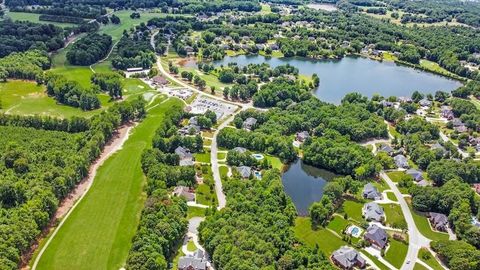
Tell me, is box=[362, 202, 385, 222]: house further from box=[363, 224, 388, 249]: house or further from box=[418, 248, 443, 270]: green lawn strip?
box=[418, 248, 443, 270]: green lawn strip

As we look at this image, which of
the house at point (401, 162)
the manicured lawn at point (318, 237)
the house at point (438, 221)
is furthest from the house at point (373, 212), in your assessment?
the house at point (401, 162)

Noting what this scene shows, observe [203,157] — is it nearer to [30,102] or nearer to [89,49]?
[30,102]

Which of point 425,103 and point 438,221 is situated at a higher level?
point 425,103

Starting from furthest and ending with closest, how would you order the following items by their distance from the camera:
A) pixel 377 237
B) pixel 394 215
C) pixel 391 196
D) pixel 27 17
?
pixel 27 17, pixel 391 196, pixel 394 215, pixel 377 237

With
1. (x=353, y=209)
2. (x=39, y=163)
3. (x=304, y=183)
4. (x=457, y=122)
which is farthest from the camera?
(x=457, y=122)

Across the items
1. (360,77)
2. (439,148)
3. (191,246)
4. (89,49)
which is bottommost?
(360,77)

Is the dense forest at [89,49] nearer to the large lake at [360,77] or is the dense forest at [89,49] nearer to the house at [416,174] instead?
the large lake at [360,77]

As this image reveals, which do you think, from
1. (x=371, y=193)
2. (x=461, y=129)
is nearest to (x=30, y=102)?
(x=371, y=193)
